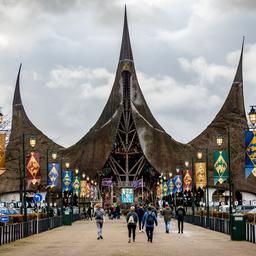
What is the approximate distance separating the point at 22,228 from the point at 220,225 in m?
10.2

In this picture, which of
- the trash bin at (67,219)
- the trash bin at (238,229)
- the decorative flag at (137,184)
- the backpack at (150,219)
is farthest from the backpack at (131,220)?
the decorative flag at (137,184)

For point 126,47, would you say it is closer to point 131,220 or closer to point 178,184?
point 178,184

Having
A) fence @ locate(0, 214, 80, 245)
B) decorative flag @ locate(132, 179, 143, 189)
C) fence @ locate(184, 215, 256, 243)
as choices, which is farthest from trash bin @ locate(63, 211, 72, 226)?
decorative flag @ locate(132, 179, 143, 189)

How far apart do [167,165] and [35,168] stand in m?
78.7

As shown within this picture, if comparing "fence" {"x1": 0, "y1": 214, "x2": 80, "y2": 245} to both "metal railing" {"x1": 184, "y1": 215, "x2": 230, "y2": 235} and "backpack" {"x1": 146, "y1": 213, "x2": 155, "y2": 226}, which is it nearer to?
"backpack" {"x1": 146, "y1": 213, "x2": 155, "y2": 226}

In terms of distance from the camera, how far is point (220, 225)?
34906 mm

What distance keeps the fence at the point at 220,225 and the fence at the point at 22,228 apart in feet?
30.1

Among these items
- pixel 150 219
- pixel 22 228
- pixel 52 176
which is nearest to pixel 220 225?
pixel 22 228

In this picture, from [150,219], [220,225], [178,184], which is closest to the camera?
[150,219]

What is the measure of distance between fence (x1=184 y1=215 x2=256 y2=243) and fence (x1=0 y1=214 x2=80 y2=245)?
916 centimetres

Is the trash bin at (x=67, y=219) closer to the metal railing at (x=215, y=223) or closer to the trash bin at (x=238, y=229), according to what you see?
the metal railing at (x=215, y=223)

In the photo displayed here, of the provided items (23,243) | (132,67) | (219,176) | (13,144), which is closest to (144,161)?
(132,67)

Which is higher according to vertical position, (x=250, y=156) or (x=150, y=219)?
(x=250, y=156)

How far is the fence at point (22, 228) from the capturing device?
1031 inches
